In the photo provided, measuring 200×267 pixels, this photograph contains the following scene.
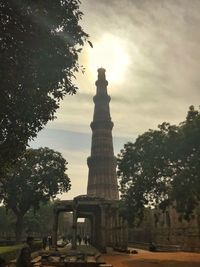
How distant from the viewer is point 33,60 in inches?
570

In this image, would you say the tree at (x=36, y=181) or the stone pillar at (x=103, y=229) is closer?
the stone pillar at (x=103, y=229)

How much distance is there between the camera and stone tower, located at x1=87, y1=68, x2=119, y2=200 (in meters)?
97.9

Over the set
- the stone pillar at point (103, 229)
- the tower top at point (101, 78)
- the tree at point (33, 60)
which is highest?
the tower top at point (101, 78)

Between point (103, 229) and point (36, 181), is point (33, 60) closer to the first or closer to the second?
point (103, 229)

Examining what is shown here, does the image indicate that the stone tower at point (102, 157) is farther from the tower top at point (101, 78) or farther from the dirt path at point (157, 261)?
the dirt path at point (157, 261)

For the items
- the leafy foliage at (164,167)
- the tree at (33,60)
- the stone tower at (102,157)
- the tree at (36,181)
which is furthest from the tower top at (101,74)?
the tree at (33,60)

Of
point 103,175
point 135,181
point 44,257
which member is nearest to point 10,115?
point 44,257

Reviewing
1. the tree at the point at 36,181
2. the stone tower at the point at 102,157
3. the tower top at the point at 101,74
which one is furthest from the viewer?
the tower top at the point at 101,74

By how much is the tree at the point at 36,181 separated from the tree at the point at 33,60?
3641cm

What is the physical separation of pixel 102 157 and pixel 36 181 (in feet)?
158

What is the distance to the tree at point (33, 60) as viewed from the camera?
45.5 feet

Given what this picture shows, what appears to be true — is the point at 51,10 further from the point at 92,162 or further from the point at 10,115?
the point at 92,162

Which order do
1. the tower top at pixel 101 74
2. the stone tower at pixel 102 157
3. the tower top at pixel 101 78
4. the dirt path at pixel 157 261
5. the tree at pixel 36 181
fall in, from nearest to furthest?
the dirt path at pixel 157 261
the tree at pixel 36 181
the stone tower at pixel 102 157
the tower top at pixel 101 78
the tower top at pixel 101 74

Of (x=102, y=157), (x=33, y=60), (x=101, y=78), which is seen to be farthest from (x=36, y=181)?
(x=101, y=78)
